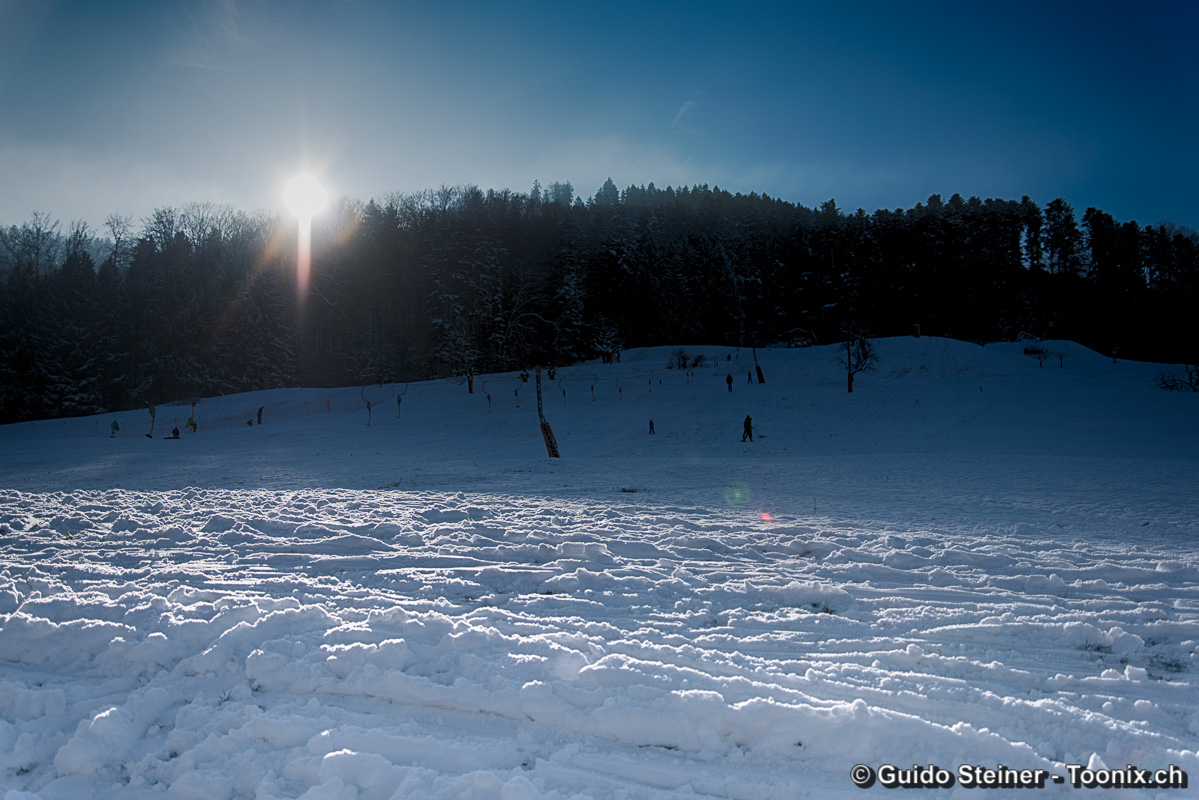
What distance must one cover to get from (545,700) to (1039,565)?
541 cm

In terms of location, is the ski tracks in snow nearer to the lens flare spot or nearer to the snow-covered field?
the snow-covered field

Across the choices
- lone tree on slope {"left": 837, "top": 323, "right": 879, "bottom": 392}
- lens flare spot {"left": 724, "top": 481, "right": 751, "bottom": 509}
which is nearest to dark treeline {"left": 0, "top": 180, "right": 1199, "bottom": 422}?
lone tree on slope {"left": 837, "top": 323, "right": 879, "bottom": 392}

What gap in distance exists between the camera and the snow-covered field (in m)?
2.79

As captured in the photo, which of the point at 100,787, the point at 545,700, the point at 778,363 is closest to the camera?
the point at 100,787

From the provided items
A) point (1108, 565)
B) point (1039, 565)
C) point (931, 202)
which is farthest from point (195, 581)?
point (931, 202)

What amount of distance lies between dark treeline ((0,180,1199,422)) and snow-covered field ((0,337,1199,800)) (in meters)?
34.3

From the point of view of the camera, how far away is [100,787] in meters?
2.73

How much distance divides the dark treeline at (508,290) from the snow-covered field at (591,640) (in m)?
34.3

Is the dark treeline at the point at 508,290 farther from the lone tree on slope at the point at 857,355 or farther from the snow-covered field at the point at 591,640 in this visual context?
the snow-covered field at the point at 591,640

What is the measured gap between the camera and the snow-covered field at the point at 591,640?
9.17 feet

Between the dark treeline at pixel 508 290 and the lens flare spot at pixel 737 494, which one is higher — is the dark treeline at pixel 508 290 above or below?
above

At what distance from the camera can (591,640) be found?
13.1 feet

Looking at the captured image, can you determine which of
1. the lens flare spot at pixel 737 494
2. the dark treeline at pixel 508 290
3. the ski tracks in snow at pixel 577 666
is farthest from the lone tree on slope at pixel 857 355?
the ski tracks in snow at pixel 577 666

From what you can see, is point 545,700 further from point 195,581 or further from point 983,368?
point 983,368
